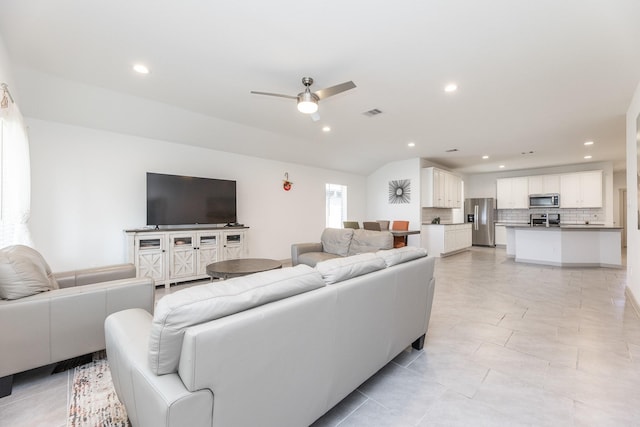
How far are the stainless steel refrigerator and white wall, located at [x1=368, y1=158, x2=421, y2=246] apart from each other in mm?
3378

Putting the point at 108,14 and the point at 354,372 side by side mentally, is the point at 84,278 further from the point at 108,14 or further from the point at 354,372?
the point at 354,372

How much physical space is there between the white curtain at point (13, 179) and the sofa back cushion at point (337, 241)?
12.2 ft

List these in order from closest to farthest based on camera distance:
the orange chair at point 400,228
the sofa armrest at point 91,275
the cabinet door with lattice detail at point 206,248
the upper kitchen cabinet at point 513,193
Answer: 1. the sofa armrest at point 91,275
2. the cabinet door with lattice detail at point 206,248
3. the orange chair at point 400,228
4. the upper kitchen cabinet at point 513,193

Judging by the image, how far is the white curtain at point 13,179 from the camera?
7.93ft

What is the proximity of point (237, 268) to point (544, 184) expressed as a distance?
959cm

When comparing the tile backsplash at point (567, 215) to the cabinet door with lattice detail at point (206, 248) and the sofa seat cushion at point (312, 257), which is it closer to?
the sofa seat cushion at point (312, 257)

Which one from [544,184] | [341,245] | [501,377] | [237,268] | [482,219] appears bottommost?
[501,377]

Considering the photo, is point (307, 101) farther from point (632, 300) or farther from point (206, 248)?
point (632, 300)

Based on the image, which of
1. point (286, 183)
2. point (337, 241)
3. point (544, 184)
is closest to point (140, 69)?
point (337, 241)

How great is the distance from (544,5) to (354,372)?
2.87 m

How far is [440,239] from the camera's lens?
24.9 ft

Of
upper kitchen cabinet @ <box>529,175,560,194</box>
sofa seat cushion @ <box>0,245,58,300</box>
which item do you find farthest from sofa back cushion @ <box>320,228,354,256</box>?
upper kitchen cabinet @ <box>529,175,560,194</box>

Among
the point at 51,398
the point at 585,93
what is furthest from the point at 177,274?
the point at 585,93

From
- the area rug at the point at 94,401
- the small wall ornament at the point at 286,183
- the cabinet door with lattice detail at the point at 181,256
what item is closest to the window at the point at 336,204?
the small wall ornament at the point at 286,183
